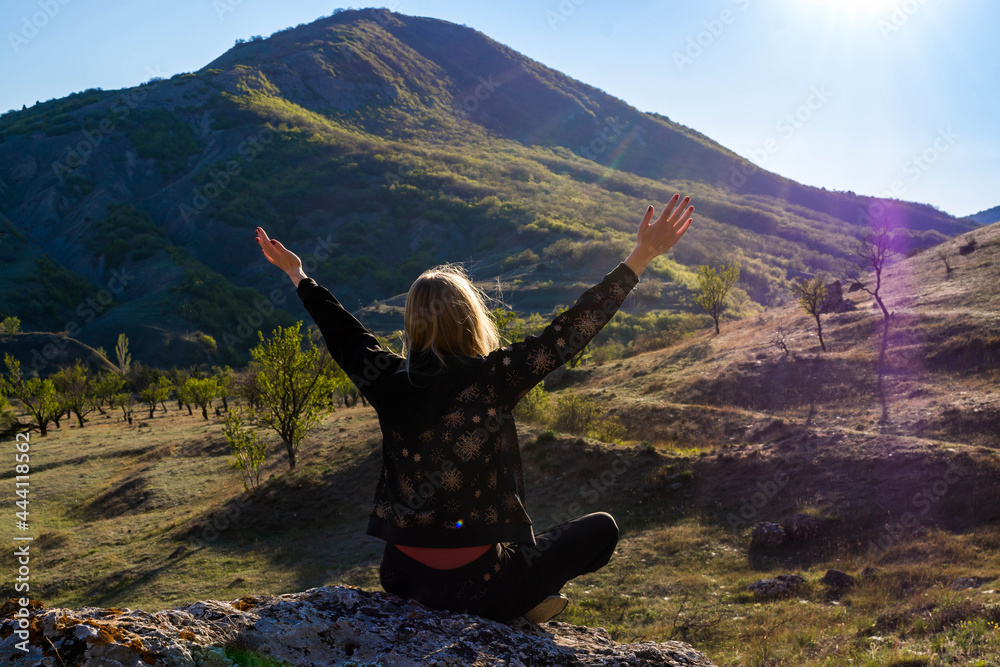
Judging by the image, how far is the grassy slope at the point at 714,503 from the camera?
7719 mm

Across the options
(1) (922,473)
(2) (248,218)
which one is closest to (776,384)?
(1) (922,473)

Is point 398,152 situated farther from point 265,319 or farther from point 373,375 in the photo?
point 373,375

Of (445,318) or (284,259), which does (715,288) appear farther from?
(445,318)

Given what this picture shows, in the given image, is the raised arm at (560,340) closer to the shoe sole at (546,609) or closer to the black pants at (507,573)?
the black pants at (507,573)

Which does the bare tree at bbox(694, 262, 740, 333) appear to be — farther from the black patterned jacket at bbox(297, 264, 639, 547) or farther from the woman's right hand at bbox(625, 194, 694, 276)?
the black patterned jacket at bbox(297, 264, 639, 547)

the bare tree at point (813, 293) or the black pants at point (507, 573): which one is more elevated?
the bare tree at point (813, 293)

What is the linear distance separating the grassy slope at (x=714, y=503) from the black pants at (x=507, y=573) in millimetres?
3687

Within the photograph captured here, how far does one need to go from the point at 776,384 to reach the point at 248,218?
11070 centimetres

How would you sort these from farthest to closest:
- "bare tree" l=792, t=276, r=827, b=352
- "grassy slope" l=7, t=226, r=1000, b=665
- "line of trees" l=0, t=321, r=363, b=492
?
"bare tree" l=792, t=276, r=827, b=352 < "line of trees" l=0, t=321, r=363, b=492 < "grassy slope" l=7, t=226, r=1000, b=665

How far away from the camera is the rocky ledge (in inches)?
69.3

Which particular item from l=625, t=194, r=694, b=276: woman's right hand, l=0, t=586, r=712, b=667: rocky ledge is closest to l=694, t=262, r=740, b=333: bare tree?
l=625, t=194, r=694, b=276: woman's right hand

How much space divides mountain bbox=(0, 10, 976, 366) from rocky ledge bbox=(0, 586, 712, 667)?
60.5 meters

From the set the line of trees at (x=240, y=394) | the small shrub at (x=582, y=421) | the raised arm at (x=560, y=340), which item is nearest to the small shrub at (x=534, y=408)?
the small shrub at (x=582, y=421)

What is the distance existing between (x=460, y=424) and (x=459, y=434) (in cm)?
4
